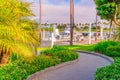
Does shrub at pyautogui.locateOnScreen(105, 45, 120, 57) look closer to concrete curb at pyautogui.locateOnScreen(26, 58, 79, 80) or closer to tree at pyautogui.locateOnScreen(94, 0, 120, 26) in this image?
concrete curb at pyautogui.locateOnScreen(26, 58, 79, 80)

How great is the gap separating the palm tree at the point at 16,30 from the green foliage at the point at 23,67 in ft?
1.50

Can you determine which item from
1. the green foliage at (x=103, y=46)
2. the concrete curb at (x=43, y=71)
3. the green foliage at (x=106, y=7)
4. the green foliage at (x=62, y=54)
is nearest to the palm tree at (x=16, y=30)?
the concrete curb at (x=43, y=71)

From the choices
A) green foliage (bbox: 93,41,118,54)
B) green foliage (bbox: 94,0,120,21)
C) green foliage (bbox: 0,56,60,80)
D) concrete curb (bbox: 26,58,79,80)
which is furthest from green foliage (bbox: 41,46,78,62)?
green foliage (bbox: 94,0,120,21)

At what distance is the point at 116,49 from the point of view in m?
16.7

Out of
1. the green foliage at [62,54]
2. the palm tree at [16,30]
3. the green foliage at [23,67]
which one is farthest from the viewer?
the green foliage at [62,54]

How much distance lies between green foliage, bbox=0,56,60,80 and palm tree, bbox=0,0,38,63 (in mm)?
458

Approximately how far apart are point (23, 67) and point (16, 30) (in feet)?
5.08

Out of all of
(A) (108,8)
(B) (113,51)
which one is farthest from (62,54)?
(A) (108,8)

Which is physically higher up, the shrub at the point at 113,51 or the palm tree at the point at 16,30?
the palm tree at the point at 16,30

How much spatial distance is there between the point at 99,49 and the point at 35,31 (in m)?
8.58

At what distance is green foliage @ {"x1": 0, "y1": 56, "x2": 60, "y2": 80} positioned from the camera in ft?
28.6

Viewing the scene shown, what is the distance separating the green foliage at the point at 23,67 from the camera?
871cm

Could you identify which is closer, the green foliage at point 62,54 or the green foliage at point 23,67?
the green foliage at point 23,67

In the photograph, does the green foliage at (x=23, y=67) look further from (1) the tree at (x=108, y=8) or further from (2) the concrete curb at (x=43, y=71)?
(1) the tree at (x=108, y=8)
